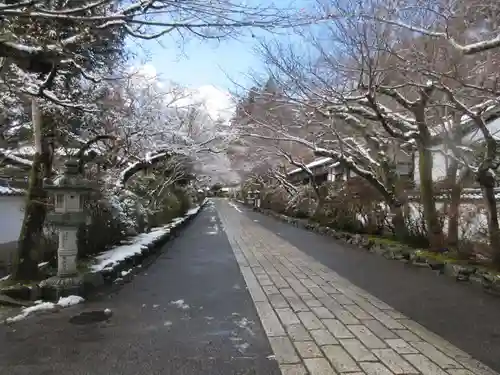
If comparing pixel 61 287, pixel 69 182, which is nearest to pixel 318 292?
pixel 61 287

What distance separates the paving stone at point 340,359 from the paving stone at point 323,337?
0.42ft

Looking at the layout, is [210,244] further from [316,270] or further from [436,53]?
[436,53]

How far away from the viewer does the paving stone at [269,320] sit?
495cm

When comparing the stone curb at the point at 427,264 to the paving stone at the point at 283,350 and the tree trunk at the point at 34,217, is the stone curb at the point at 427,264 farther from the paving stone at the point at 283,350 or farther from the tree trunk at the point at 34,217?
the tree trunk at the point at 34,217

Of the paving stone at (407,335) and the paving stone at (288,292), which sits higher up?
the paving stone at (407,335)

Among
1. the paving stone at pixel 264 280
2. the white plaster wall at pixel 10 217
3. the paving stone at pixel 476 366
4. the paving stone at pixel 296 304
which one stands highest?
the white plaster wall at pixel 10 217

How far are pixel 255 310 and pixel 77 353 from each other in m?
2.53

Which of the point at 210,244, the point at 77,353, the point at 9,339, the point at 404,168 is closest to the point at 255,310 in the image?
the point at 77,353

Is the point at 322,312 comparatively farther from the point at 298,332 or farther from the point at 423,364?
the point at 423,364

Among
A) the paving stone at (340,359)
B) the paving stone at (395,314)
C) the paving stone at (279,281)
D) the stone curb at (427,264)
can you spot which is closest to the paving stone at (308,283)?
the paving stone at (279,281)

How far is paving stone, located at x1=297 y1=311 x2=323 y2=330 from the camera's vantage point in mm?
5164

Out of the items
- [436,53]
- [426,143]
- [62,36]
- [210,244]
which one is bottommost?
[210,244]

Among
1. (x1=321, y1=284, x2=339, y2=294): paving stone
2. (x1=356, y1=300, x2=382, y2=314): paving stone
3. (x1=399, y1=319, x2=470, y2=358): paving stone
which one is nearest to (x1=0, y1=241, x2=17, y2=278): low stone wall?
(x1=321, y1=284, x2=339, y2=294): paving stone

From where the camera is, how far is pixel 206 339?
15.5ft
